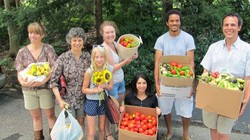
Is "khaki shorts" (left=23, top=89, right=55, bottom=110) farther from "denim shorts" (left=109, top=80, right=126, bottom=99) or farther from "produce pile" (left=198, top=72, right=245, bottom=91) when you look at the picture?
"produce pile" (left=198, top=72, right=245, bottom=91)

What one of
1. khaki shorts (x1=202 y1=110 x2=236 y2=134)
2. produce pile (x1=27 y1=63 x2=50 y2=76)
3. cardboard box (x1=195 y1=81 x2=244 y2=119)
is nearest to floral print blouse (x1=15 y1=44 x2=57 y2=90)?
produce pile (x1=27 y1=63 x2=50 y2=76)

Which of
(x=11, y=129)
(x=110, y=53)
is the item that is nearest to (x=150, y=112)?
(x=110, y=53)

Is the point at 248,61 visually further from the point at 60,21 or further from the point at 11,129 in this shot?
the point at 60,21

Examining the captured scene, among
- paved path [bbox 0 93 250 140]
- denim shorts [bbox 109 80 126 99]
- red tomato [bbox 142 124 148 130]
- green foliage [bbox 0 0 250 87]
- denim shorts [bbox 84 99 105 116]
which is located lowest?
paved path [bbox 0 93 250 140]

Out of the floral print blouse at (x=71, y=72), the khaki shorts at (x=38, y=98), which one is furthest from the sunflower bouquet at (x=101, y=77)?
the khaki shorts at (x=38, y=98)

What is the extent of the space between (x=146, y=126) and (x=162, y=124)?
1.39 metres

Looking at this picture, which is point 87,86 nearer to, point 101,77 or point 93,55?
point 101,77

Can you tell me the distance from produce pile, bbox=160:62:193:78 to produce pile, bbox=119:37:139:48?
1.48ft

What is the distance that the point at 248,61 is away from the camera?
288 cm

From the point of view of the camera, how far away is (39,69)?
3.43 m

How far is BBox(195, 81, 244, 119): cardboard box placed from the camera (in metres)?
2.73

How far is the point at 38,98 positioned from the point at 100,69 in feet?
3.24

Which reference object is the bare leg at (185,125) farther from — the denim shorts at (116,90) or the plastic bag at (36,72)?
the plastic bag at (36,72)

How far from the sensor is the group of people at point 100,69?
10.3ft
